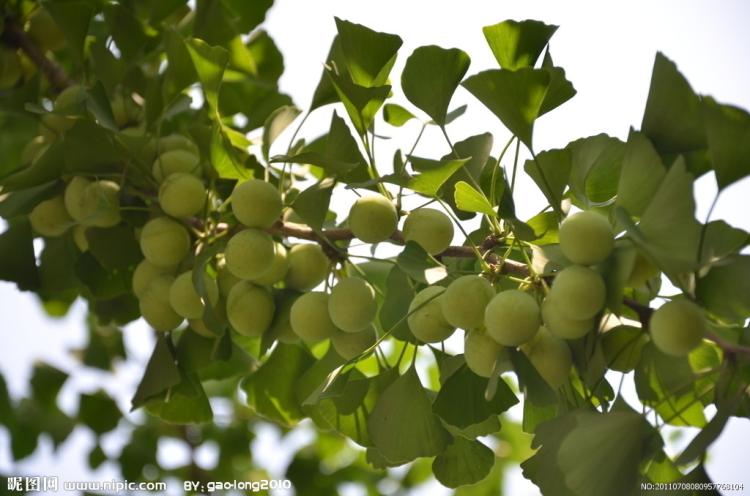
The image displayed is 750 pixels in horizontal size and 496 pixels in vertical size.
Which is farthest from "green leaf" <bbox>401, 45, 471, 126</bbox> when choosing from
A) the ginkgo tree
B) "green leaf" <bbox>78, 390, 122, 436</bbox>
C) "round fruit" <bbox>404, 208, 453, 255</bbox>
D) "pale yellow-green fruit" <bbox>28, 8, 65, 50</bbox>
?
"green leaf" <bbox>78, 390, 122, 436</bbox>

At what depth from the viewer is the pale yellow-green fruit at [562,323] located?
0.82 m

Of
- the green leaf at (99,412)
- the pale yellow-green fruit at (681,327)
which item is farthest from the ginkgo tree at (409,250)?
the green leaf at (99,412)

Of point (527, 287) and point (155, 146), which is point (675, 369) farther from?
point (155, 146)

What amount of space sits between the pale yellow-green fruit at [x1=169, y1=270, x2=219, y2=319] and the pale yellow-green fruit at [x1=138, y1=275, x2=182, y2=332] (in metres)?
0.04

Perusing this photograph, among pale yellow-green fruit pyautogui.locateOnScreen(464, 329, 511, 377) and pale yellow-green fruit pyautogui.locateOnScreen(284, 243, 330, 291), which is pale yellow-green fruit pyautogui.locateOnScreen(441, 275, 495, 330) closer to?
pale yellow-green fruit pyautogui.locateOnScreen(464, 329, 511, 377)

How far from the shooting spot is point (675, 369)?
0.86m

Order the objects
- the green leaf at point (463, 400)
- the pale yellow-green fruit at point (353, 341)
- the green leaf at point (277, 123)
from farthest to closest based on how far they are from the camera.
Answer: the green leaf at point (277, 123) → the pale yellow-green fruit at point (353, 341) → the green leaf at point (463, 400)

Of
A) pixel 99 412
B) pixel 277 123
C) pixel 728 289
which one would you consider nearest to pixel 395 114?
pixel 277 123

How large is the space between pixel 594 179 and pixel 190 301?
22.4 inches

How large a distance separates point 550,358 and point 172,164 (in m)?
0.66

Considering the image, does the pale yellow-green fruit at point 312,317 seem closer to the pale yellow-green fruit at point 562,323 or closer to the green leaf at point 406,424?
the green leaf at point 406,424

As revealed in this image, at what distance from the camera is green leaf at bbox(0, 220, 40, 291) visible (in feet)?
4.52

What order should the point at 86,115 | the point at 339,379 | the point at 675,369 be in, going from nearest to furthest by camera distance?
the point at 675,369 < the point at 339,379 < the point at 86,115

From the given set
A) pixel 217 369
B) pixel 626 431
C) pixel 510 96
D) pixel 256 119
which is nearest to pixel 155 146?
pixel 256 119
